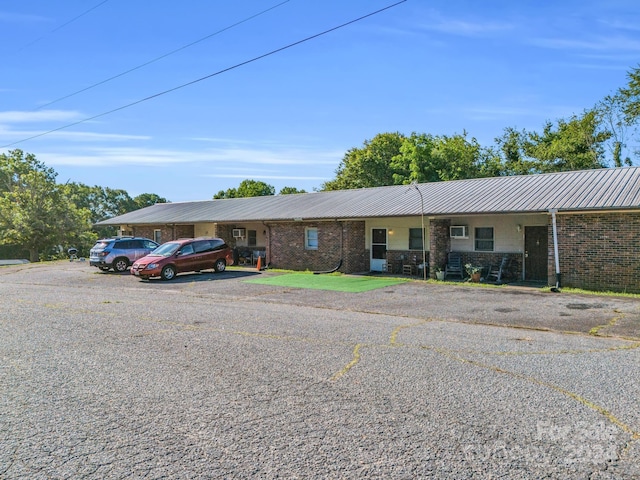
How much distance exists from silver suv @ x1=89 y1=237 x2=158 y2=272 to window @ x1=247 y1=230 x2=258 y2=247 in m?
5.71

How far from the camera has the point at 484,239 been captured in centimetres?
1841

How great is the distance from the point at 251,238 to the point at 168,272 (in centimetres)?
807

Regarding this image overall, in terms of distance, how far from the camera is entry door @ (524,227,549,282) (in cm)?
1719

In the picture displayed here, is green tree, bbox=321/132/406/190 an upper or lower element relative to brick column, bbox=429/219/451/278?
upper

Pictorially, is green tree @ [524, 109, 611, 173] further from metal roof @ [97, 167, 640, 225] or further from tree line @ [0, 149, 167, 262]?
tree line @ [0, 149, 167, 262]

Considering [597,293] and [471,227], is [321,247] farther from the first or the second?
[597,293]

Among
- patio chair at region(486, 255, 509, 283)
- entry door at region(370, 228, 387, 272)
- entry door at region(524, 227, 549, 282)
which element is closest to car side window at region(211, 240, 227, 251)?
entry door at region(370, 228, 387, 272)

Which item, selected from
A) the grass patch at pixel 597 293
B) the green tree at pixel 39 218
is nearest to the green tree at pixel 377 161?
the green tree at pixel 39 218

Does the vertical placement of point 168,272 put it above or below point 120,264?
below

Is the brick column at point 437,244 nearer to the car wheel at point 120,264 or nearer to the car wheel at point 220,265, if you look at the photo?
the car wheel at point 220,265

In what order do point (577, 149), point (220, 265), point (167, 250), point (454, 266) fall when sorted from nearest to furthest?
1. point (454, 266)
2. point (167, 250)
3. point (220, 265)
4. point (577, 149)

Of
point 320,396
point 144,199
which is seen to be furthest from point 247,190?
point 320,396

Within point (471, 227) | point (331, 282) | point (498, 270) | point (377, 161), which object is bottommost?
point (331, 282)

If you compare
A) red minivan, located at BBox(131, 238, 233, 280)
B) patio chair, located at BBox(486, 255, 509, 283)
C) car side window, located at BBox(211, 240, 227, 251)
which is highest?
car side window, located at BBox(211, 240, 227, 251)
